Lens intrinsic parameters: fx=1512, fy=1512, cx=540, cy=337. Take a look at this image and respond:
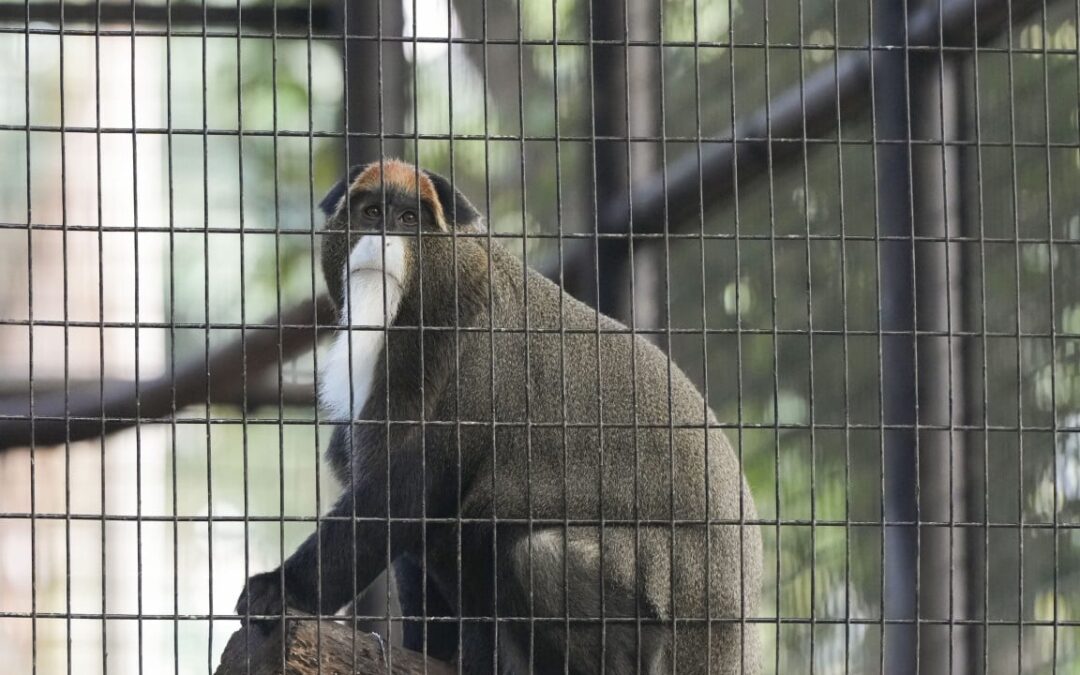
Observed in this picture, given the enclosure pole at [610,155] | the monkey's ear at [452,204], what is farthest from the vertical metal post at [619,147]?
the monkey's ear at [452,204]

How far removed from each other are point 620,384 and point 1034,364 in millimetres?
1872

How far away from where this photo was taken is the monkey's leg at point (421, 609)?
597 cm

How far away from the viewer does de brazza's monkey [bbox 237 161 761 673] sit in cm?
530

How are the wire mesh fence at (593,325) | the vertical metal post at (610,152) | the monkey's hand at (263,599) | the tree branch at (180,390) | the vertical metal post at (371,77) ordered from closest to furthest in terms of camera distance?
the wire mesh fence at (593,325) → the monkey's hand at (263,599) → the vertical metal post at (610,152) → the vertical metal post at (371,77) → the tree branch at (180,390)

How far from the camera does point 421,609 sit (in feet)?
19.7

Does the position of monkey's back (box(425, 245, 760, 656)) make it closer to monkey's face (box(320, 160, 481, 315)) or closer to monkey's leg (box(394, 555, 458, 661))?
monkey's face (box(320, 160, 481, 315))

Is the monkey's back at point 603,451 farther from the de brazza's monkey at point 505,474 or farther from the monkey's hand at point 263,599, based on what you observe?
the monkey's hand at point 263,599

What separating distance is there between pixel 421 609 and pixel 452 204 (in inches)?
64.3

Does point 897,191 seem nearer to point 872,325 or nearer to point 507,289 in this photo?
point 872,325

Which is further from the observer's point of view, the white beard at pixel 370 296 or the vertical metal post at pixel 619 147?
the vertical metal post at pixel 619 147

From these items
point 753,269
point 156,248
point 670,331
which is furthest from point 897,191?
point 156,248

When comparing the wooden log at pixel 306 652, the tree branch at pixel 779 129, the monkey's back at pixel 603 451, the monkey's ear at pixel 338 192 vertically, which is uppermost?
the tree branch at pixel 779 129

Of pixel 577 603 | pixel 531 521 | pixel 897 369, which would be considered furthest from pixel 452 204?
pixel 897 369

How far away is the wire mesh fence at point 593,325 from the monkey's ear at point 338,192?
116 millimetres
